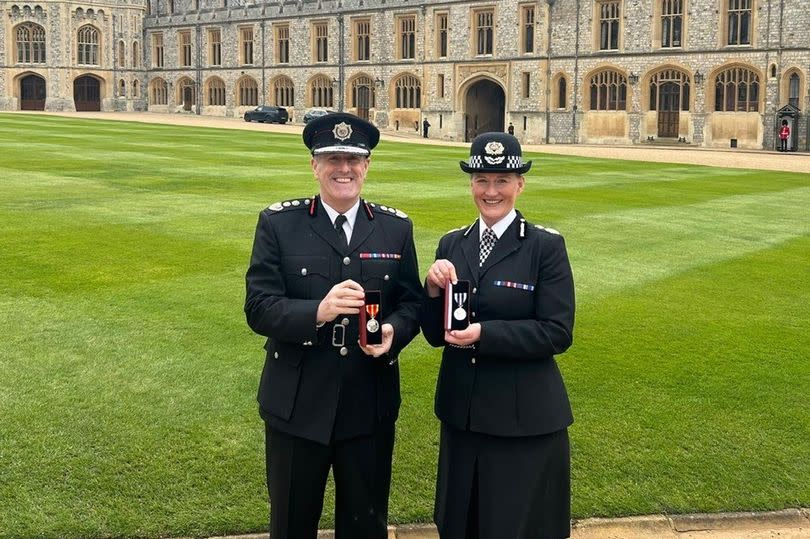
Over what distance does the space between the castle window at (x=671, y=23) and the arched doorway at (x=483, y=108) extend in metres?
9.82

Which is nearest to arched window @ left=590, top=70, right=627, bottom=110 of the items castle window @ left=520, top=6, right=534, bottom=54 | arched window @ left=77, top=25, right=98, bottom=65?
castle window @ left=520, top=6, right=534, bottom=54

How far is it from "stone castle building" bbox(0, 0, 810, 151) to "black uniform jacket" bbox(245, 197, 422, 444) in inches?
1427

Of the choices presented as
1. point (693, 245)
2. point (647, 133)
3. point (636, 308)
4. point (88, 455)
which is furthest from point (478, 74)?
point (88, 455)

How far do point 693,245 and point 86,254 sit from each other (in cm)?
781

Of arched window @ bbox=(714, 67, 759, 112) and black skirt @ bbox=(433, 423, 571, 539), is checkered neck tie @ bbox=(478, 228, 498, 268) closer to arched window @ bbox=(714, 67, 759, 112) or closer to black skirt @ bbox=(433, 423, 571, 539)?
black skirt @ bbox=(433, 423, 571, 539)

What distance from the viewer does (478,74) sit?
4650cm

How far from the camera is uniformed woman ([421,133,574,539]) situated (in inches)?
151

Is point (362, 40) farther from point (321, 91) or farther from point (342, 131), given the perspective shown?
point (342, 131)

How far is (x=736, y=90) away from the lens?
38844mm

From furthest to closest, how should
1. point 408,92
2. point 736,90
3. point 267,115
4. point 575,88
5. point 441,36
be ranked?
point 267,115 < point 408,92 < point 441,36 < point 575,88 < point 736,90

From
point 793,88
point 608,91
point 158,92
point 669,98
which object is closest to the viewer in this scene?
point 793,88

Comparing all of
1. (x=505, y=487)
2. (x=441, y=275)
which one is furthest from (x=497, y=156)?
(x=505, y=487)

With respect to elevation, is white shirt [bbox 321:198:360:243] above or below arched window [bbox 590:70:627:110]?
below

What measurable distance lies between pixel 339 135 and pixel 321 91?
173ft
